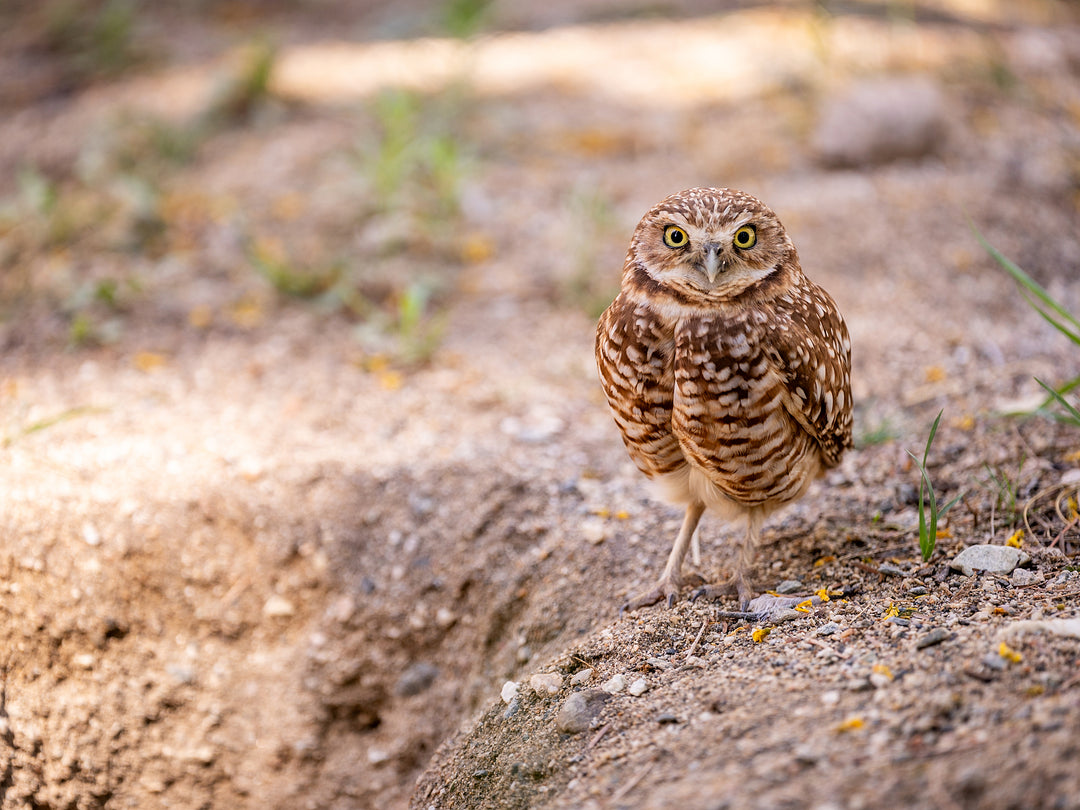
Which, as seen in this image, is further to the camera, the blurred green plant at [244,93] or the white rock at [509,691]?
the blurred green plant at [244,93]

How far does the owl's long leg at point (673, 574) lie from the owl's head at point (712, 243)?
758mm

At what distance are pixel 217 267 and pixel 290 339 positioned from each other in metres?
0.79

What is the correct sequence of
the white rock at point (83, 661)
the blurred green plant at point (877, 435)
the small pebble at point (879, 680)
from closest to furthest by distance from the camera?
the small pebble at point (879, 680) < the white rock at point (83, 661) < the blurred green plant at point (877, 435)

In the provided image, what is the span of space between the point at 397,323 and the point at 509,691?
2.27 meters

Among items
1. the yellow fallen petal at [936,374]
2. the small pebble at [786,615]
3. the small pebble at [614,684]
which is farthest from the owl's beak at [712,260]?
the yellow fallen petal at [936,374]

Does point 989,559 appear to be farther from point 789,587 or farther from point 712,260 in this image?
point 712,260

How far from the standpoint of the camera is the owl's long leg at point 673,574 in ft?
9.22

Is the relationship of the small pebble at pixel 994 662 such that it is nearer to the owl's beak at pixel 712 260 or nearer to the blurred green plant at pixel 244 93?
the owl's beak at pixel 712 260

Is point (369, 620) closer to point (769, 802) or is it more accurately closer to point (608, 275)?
point (769, 802)

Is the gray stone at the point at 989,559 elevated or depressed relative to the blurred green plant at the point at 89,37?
depressed

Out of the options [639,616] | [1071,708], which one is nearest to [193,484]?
[639,616]

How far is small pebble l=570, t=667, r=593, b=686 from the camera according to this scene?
2518 mm

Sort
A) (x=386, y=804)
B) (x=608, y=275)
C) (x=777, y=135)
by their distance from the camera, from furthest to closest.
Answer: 1. (x=777, y=135)
2. (x=608, y=275)
3. (x=386, y=804)

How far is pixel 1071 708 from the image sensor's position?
1.75m
